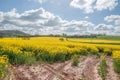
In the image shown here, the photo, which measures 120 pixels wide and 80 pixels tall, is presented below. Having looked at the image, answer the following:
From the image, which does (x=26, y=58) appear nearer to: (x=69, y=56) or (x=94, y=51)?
(x=69, y=56)

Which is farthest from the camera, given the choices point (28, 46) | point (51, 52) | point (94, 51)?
point (94, 51)

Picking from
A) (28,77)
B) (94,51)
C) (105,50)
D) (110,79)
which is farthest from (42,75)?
(105,50)

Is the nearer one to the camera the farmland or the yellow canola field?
the farmland

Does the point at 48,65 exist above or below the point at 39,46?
below

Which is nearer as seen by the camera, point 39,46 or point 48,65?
point 48,65

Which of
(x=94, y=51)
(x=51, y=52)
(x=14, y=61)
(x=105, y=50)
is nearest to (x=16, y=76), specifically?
(x=14, y=61)

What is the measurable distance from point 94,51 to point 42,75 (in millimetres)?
29398

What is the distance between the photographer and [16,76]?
13.7m

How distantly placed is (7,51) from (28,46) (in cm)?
665

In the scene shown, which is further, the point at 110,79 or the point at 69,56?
the point at 69,56

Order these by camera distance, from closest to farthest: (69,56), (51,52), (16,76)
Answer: (16,76) < (51,52) < (69,56)

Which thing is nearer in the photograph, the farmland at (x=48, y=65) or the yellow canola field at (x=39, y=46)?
the farmland at (x=48, y=65)

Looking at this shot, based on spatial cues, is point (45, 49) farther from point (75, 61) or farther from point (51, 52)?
point (75, 61)

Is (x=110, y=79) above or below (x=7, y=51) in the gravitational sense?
below
